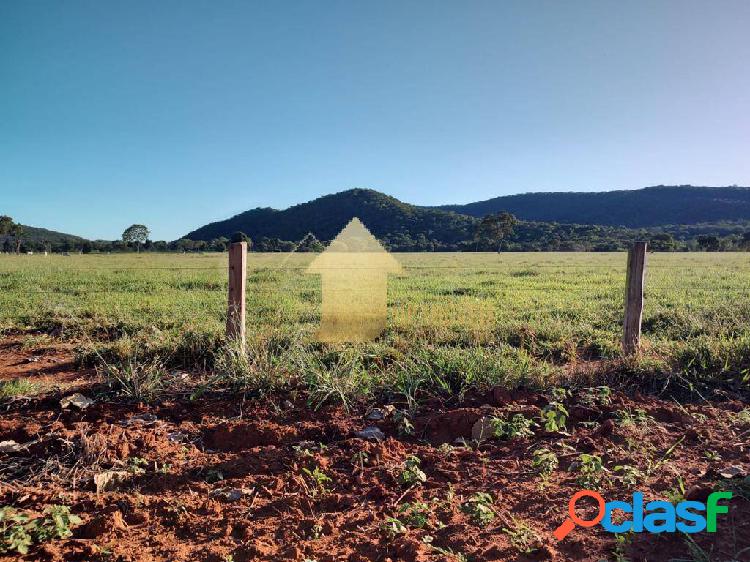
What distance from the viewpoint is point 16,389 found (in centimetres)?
407

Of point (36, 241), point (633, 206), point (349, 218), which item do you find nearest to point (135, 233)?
point (36, 241)

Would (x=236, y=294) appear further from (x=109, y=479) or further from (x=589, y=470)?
(x=589, y=470)

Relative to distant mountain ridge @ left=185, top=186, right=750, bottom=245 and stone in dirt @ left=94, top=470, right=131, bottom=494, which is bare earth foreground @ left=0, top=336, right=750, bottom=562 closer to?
stone in dirt @ left=94, top=470, right=131, bottom=494

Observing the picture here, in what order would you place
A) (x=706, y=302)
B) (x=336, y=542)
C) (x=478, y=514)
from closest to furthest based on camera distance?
(x=336, y=542), (x=478, y=514), (x=706, y=302)

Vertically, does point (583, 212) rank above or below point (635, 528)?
above

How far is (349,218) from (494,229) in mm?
29353

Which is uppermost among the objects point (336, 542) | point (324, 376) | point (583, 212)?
point (583, 212)

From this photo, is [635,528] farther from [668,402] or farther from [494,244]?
[494,244]

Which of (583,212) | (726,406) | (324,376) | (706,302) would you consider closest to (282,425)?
(324,376)

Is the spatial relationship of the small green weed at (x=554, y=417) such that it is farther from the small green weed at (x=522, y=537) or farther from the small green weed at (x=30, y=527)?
the small green weed at (x=30, y=527)

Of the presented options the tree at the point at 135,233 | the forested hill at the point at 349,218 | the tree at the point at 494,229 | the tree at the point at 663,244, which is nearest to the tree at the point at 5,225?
the tree at the point at 135,233

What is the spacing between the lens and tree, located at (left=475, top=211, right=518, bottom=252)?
245 ft

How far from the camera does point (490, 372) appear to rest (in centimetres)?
432

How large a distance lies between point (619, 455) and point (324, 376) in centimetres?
230
